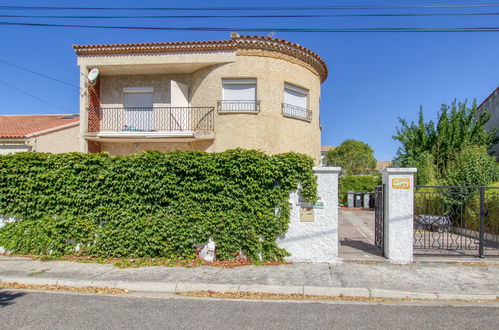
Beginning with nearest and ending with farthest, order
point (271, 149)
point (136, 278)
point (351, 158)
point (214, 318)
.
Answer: point (214, 318), point (136, 278), point (271, 149), point (351, 158)

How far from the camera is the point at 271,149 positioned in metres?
11.2

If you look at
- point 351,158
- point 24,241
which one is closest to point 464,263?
point 24,241

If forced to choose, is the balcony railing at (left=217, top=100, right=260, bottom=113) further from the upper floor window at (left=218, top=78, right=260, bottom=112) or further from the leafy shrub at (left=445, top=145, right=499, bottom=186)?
the leafy shrub at (left=445, top=145, right=499, bottom=186)

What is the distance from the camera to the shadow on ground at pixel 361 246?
772 cm

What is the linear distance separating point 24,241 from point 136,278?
12.4 ft

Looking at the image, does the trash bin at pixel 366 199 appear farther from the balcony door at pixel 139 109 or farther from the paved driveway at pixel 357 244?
the balcony door at pixel 139 109

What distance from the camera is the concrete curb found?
16.5ft

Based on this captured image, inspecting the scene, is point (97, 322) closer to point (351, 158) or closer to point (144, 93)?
point (144, 93)

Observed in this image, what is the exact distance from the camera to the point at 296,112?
39.7 feet

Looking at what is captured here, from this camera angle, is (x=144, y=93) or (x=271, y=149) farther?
(x=144, y=93)

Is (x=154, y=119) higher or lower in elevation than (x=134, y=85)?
lower

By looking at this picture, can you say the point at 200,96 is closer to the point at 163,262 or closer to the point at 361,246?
the point at 163,262

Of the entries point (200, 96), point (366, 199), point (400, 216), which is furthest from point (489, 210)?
point (366, 199)

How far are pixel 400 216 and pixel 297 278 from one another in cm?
285
